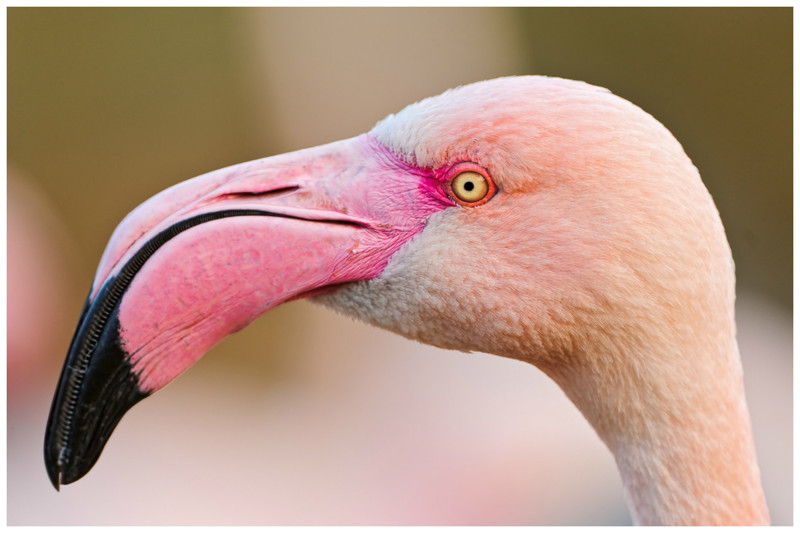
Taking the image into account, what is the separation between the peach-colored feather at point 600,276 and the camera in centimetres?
132

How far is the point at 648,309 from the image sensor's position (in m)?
1.33

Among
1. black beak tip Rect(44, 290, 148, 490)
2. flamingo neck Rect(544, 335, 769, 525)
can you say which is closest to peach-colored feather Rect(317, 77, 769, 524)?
flamingo neck Rect(544, 335, 769, 525)

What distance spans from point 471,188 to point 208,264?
0.51 metres

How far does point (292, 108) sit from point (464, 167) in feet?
9.18

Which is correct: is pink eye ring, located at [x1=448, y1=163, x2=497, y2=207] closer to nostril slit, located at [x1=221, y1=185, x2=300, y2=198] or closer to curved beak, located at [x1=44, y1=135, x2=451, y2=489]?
curved beak, located at [x1=44, y1=135, x2=451, y2=489]

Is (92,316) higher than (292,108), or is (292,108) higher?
(292,108)

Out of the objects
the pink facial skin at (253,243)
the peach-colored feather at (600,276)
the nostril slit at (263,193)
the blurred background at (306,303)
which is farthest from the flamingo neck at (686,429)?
the blurred background at (306,303)

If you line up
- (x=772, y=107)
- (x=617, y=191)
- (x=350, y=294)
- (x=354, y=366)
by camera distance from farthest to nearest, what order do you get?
(x=354, y=366) → (x=772, y=107) → (x=350, y=294) → (x=617, y=191)

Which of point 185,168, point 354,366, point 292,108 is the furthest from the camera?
point 354,366

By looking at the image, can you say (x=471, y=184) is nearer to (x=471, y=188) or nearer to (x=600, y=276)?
(x=471, y=188)

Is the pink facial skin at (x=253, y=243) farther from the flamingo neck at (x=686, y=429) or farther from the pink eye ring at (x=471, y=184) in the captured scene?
the flamingo neck at (x=686, y=429)

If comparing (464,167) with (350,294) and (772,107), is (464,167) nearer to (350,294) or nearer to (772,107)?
(350,294)

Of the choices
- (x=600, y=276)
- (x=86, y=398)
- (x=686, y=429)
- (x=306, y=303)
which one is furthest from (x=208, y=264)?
(x=306, y=303)

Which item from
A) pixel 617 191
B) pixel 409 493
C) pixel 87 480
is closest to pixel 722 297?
pixel 617 191
